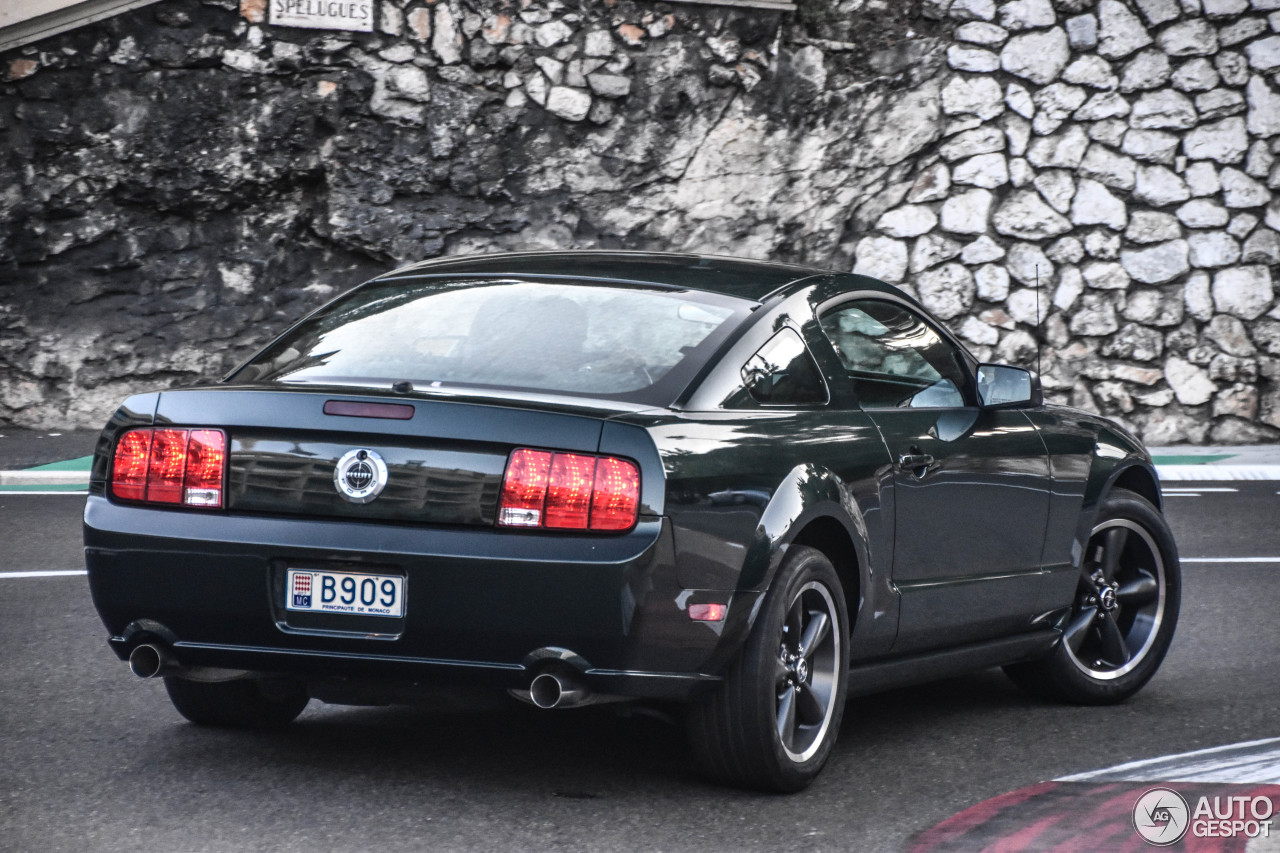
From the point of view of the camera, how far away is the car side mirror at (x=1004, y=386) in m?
5.58

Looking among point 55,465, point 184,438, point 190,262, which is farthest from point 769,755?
point 190,262

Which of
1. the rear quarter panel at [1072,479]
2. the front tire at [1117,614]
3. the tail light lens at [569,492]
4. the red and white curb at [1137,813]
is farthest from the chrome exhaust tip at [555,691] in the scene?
the front tire at [1117,614]

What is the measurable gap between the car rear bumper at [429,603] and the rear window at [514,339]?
0.51 meters

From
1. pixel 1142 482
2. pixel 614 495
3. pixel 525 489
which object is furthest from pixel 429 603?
pixel 1142 482

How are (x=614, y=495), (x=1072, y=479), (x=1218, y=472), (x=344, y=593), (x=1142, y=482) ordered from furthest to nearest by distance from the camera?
(x=1218, y=472) → (x=1142, y=482) → (x=1072, y=479) → (x=344, y=593) → (x=614, y=495)

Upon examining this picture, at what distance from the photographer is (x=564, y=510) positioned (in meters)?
4.07

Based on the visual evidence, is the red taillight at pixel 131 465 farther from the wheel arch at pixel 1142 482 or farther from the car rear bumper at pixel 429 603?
the wheel arch at pixel 1142 482

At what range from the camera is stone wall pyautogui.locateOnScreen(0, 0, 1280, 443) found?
1495 centimetres

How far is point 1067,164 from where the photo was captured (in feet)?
52.1

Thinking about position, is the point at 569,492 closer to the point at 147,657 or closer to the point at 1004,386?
the point at 147,657

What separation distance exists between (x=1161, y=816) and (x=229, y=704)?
268cm

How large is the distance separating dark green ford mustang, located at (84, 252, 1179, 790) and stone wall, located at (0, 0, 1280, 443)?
33.3 feet

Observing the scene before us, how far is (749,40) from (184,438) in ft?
39.8

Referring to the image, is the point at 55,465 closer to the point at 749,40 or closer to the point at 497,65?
the point at 497,65
